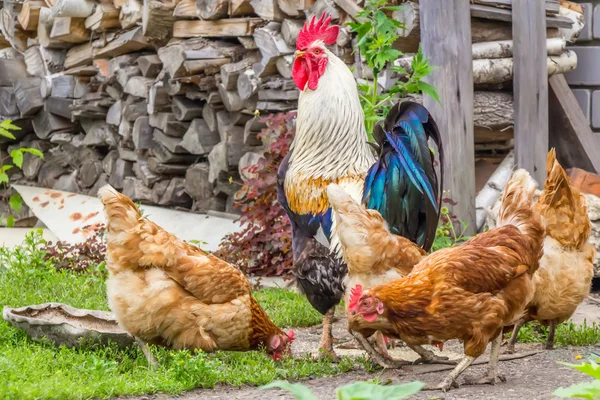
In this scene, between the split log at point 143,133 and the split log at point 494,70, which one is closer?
the split log at point 494,70

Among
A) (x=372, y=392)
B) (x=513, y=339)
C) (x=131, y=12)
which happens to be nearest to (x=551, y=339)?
(x=513, y=339)

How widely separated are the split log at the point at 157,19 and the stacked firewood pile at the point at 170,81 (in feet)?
0.04

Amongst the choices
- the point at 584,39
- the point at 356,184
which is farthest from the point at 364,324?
the point at 584,39

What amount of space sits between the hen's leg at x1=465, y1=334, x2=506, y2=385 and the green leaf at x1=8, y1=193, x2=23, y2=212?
7.97 metres

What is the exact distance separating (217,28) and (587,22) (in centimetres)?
356

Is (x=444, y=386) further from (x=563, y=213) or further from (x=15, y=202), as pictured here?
(x=15, y=202)

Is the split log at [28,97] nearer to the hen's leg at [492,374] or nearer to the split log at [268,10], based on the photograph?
the split log at [268,10]

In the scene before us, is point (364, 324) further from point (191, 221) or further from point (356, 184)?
point (191, 221)

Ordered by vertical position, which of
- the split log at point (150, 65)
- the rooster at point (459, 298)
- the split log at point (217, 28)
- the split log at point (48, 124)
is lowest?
the split log at point (48, 124)

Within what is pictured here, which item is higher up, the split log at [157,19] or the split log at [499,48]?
the split log at [157,19]

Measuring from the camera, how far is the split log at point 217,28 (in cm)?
852

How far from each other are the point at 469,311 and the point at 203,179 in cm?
566

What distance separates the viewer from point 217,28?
884cm

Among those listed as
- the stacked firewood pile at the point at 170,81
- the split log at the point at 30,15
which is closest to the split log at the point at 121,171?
the stacked firewood pile at the point at 170,81
